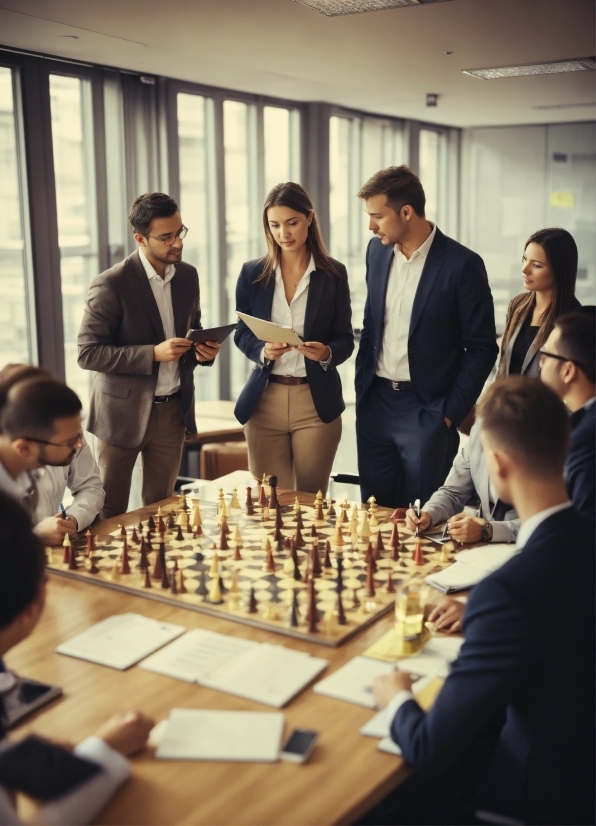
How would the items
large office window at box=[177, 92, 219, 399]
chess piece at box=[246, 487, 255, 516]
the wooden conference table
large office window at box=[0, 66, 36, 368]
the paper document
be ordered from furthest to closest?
large office window at box=[177, 92, 219, 399]
large office window at box=[0, 66, 36, 368]
chess piece at box=[246, 487, 255, 516]
the paper document
the wooden conference table

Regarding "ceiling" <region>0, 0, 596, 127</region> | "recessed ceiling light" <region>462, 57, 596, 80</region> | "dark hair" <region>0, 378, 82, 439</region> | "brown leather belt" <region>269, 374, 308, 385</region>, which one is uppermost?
"recessed ceiling light" <region>462, 57, 596, 80</region>

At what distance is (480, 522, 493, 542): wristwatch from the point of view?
3.02 meters

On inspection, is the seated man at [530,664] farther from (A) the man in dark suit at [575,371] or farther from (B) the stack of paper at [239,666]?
(A) the man in dark suit at [575,371]

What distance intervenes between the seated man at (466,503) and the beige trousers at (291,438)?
945 mm

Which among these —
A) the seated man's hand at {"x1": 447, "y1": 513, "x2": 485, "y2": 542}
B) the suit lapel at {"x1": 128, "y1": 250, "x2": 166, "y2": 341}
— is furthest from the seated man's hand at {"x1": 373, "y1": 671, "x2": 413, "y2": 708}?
the suit lapel at {"x1": 128, "y1": 250, "x2": 166, "y2": 341}

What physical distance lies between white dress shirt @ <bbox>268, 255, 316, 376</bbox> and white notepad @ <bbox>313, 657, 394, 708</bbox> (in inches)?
83.5

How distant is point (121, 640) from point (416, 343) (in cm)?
216

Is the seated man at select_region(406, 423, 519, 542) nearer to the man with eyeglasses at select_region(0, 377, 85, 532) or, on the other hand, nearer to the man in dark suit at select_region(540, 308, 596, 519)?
the man in dark suit at select_region(540, 308, 596, 519)

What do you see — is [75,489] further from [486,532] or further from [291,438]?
[486,532]

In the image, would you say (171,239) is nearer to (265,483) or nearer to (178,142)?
(265,483)

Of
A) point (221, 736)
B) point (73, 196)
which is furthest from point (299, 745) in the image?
point (73, 196)

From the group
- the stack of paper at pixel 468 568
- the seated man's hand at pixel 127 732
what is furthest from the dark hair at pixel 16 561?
the stack of paper at pixel 468 568

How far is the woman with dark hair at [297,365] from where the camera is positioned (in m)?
4.12

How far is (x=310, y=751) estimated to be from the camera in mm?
1813
